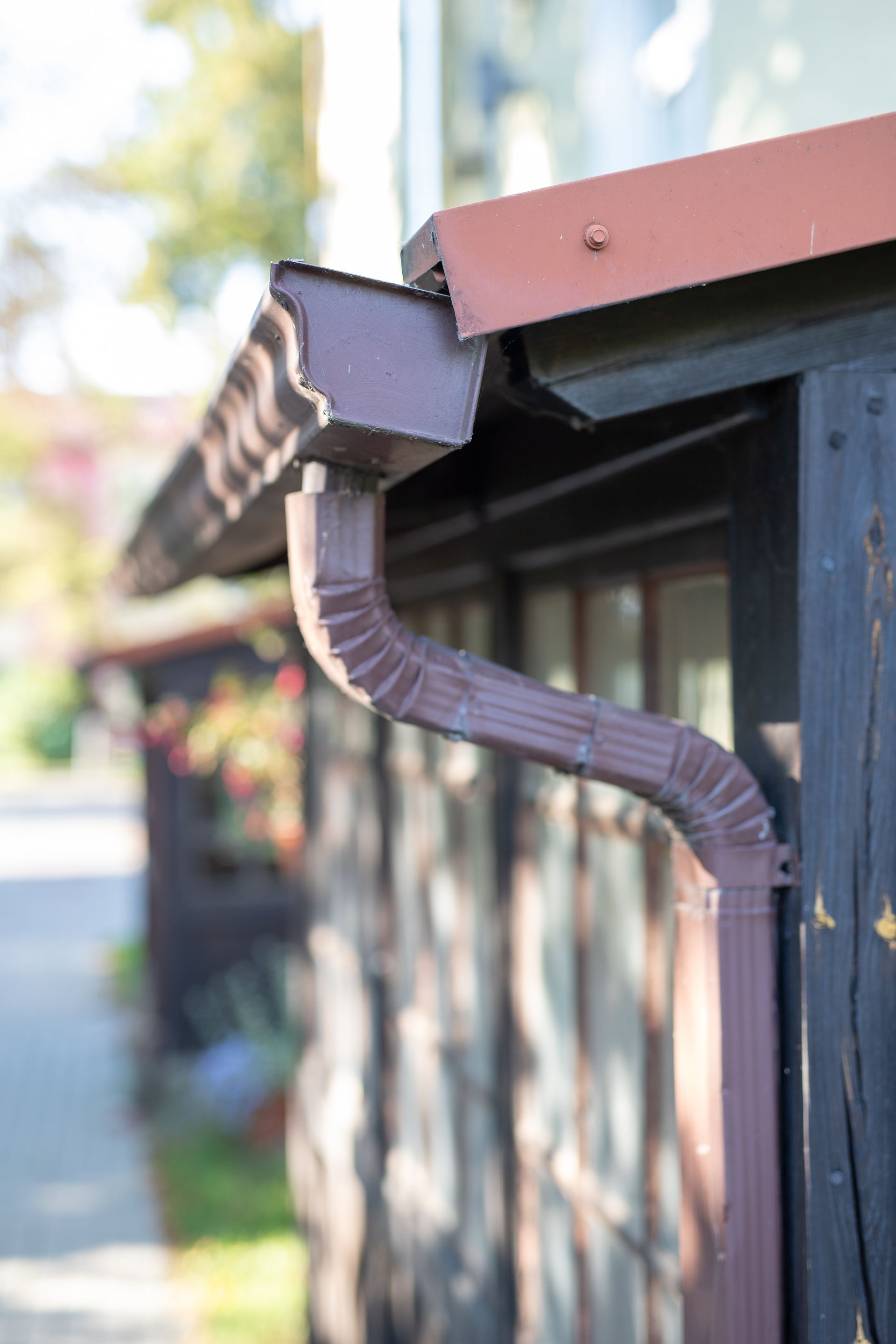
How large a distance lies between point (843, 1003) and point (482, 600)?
155cm

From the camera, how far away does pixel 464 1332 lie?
102 inches

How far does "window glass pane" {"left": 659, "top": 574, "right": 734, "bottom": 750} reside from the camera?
1.66 meters

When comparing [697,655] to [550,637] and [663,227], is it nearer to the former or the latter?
[550,637]

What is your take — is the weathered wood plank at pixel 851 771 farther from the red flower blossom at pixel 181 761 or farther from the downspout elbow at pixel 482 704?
the red flower blossom at pixel 181 761

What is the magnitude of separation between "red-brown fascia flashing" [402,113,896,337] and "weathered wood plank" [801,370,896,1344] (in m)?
0.19

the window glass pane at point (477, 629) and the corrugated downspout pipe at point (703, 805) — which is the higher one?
the window glass pane at point (477, 629)

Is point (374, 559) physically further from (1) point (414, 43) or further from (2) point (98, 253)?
(2) point (98, 253)

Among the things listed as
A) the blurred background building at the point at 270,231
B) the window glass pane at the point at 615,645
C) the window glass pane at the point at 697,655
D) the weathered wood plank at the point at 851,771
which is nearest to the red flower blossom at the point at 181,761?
the blurred background building at the point at 270,231

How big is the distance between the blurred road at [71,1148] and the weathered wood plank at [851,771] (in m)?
3.85

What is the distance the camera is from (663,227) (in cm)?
112

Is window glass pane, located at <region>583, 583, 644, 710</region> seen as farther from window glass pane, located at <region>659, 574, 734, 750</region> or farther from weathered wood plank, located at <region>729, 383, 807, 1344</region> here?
weathered wood plank, located at <region>729, 383, 807, 1344</region>

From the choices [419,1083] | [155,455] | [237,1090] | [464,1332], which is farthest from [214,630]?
[155,455]

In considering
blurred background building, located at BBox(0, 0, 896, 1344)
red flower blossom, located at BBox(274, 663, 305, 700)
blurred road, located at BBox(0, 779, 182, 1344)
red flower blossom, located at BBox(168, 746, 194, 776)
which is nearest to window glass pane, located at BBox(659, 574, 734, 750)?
blurred background building, located at BBox(0, 0, 896, 1344)

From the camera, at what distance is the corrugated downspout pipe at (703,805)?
4.20ft
